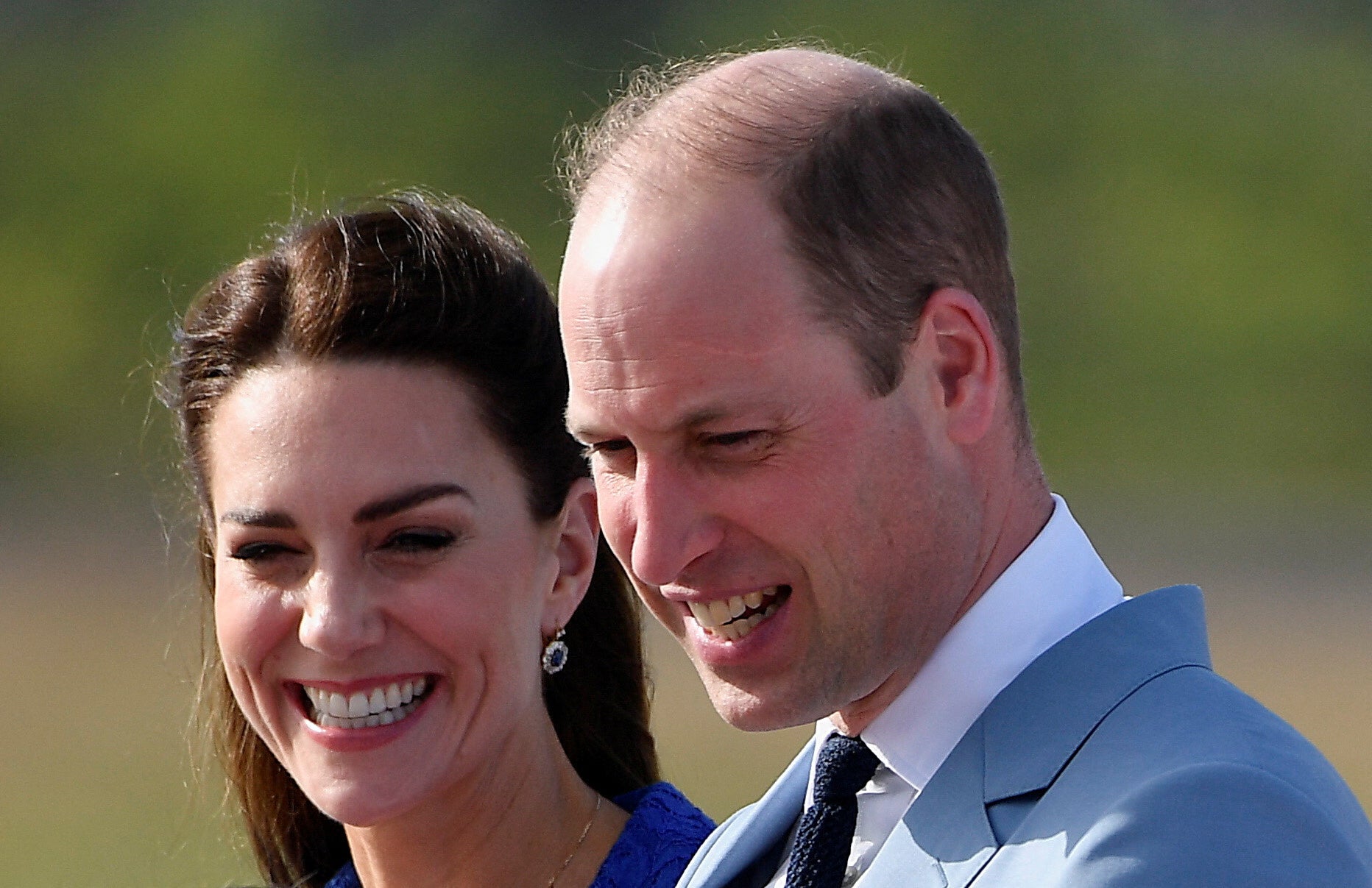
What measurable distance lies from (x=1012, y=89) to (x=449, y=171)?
403 centimetres

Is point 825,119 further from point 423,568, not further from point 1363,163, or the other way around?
point 1363,163

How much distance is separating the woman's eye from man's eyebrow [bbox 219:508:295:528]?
0.46ft

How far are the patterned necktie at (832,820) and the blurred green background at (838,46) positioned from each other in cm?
760

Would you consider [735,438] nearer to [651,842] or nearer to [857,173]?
[857,173]

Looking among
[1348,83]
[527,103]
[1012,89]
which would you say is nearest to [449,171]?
[527,103]

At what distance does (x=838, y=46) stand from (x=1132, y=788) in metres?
9.78

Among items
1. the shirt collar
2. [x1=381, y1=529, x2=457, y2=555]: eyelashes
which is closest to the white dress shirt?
the shirt collar

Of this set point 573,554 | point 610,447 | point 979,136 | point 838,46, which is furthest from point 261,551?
point 979,136

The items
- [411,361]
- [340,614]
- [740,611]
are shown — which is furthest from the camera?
[411,361]

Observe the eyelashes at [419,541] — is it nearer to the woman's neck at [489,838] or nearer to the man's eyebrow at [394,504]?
the man's eyebrow at [394,504]

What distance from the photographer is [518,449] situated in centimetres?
270

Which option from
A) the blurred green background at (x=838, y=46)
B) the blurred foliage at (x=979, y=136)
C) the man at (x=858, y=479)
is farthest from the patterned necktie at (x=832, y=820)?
the blurred foliage at (x=979, y=136)

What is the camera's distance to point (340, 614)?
8.29 feet

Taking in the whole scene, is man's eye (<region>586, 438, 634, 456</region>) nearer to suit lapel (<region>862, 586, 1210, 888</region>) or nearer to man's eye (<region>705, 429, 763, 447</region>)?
man's eye (<region>705, 429, 763, 447</region>)
